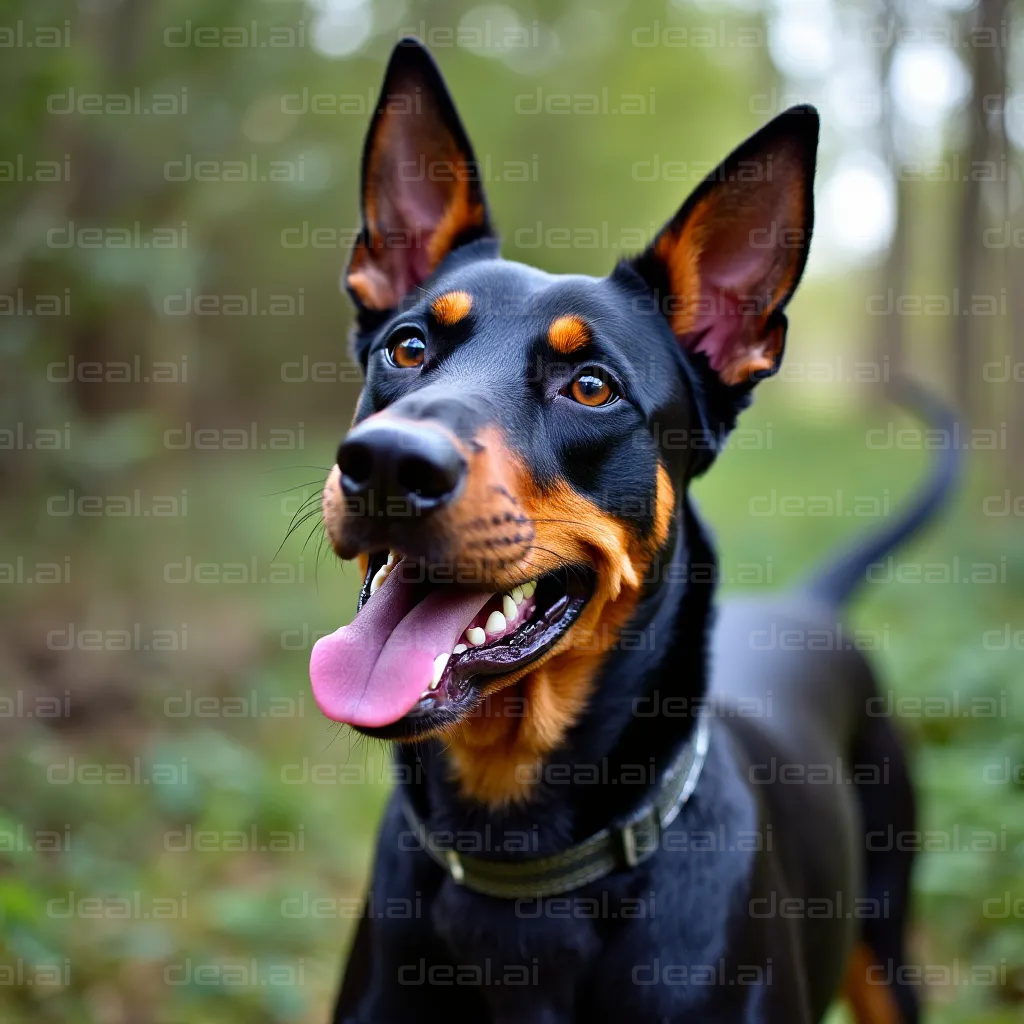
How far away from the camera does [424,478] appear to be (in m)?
1.72

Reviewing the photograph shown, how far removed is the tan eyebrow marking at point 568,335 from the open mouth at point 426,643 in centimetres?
48

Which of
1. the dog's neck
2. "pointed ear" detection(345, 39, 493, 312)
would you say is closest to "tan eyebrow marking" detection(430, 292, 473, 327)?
"pointed ear" detection(345, 39, 493, 312)

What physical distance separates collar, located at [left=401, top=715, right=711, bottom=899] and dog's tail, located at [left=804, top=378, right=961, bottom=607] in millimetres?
2060

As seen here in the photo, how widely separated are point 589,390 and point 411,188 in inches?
33.5

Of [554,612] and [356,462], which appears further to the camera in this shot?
[554,612]

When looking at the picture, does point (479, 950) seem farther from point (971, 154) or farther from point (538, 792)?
point (971, 154)

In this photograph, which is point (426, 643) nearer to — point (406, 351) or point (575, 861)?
point (575, 861)

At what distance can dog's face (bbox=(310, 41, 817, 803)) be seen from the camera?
1809 mm

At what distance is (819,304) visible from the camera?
170ft

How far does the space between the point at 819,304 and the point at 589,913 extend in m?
53.2

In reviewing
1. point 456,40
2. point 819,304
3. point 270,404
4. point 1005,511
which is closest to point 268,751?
point 1005,511

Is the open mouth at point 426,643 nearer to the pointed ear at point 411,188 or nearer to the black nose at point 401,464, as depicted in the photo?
the black nose at point 401,464

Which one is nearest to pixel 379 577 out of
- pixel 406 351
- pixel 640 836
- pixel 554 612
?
pixel 554 612

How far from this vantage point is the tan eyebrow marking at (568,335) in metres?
2.19
